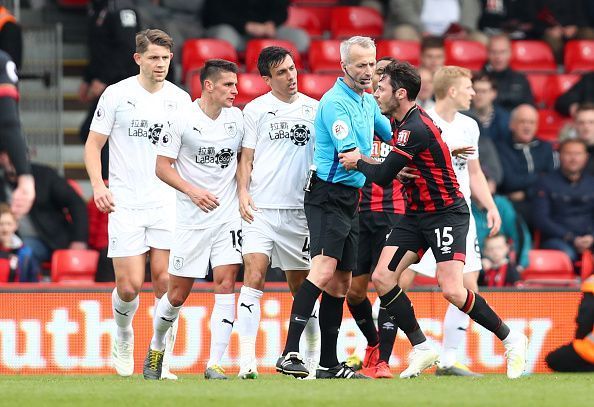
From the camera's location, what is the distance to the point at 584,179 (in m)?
A: 14.1

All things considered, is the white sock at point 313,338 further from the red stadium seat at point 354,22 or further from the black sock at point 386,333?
the red stadium seat at point 354,22

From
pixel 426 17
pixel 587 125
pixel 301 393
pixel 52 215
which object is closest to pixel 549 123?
pixel 587 125

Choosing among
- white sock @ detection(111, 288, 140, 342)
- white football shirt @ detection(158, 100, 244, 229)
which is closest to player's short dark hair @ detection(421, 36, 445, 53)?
white football shirt @ detection(158, 100, 244, 229)

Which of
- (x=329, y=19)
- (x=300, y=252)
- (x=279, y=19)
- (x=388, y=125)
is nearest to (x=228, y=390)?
(x=300, y=252)

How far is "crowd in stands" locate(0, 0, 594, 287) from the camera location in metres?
13.3

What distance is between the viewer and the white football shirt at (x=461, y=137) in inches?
413

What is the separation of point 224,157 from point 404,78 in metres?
1.33

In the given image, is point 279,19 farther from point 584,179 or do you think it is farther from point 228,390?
point 228,390

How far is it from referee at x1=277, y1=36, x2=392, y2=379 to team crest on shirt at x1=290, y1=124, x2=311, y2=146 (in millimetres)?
334

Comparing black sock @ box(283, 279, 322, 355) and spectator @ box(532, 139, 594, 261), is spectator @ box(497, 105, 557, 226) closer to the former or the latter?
spectator @ box(532, 139, 594, 261)

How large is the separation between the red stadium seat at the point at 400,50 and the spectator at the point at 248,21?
0.89 metres

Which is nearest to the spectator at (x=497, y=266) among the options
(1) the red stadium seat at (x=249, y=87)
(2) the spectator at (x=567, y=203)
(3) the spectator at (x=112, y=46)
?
(2) the spectator at (x=567, y=203)

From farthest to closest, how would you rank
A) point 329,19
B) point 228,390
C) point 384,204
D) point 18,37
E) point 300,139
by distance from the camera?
point 329,19
point 18,37
point 384,204
point 300,139
point 228,390

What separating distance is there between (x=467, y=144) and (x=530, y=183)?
3.90 m
